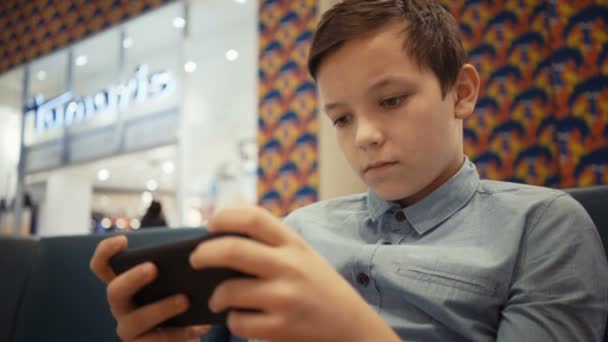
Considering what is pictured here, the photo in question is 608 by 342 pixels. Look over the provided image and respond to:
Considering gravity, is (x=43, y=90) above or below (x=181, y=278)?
above

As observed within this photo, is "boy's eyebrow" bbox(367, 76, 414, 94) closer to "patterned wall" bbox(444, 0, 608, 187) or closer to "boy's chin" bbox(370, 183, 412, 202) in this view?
"boy's chin" bbox(370, 183, 412, 202)

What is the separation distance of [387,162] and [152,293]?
1.26 feet

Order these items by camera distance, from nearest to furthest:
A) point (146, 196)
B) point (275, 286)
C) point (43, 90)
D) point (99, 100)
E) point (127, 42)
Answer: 1. point (275, 286)
2. point (127, 42)
3. point (99, 100)
4. point (43, 90)
5. point (146, 196)

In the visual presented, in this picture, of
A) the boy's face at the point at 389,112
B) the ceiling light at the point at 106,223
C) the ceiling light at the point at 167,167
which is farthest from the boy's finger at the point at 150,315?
the ceiling light at the point at 106,223

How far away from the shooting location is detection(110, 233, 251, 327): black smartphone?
376 millimetres

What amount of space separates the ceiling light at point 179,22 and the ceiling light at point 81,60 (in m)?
1.50

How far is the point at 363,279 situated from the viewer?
716mm

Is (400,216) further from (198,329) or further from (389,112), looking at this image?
(198,329)

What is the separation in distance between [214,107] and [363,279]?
398 centimetres

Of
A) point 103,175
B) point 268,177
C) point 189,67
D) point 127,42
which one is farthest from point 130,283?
point 103,175

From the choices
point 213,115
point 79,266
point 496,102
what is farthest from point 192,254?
Answer: point 213,115

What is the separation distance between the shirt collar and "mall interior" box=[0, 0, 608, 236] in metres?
1.63

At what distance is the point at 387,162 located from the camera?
675 millimetres

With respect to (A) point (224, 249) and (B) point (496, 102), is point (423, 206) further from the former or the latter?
(B) point (496, 102)
